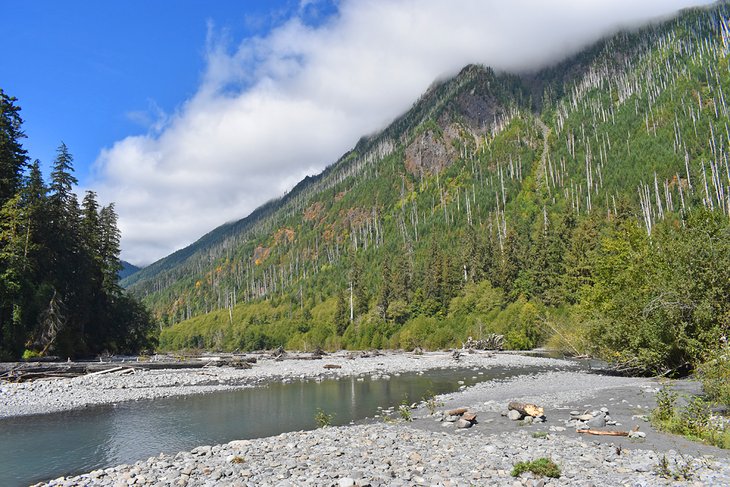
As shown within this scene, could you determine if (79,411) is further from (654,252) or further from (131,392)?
(654,252)

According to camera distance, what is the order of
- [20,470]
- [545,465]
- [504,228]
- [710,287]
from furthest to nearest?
[504,228]
[710,287]
[20,470]
[545,465]

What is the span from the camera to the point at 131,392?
32344 millimetres

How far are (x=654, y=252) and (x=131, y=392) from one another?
3727 cm

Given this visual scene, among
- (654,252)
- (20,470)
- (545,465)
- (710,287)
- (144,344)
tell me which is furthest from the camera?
(144,344)

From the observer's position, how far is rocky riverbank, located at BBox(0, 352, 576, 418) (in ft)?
92.0

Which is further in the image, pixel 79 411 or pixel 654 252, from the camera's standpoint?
pixel 654 252

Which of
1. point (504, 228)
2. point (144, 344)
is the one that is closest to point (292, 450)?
point (144, 344)

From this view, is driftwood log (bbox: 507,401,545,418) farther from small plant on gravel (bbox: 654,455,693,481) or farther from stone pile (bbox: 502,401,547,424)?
small plant on gravel (bbox: 654,455,693,481)

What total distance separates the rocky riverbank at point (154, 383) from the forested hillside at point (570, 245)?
1681 cm

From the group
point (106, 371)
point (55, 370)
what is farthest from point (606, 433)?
point (55, 370)

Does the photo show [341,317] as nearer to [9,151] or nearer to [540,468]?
[9,151]

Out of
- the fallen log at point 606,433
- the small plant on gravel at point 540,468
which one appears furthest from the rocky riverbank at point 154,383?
the fallen log at point 606,433

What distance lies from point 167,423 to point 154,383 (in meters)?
16.2

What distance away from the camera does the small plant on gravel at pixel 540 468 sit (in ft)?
36.2
